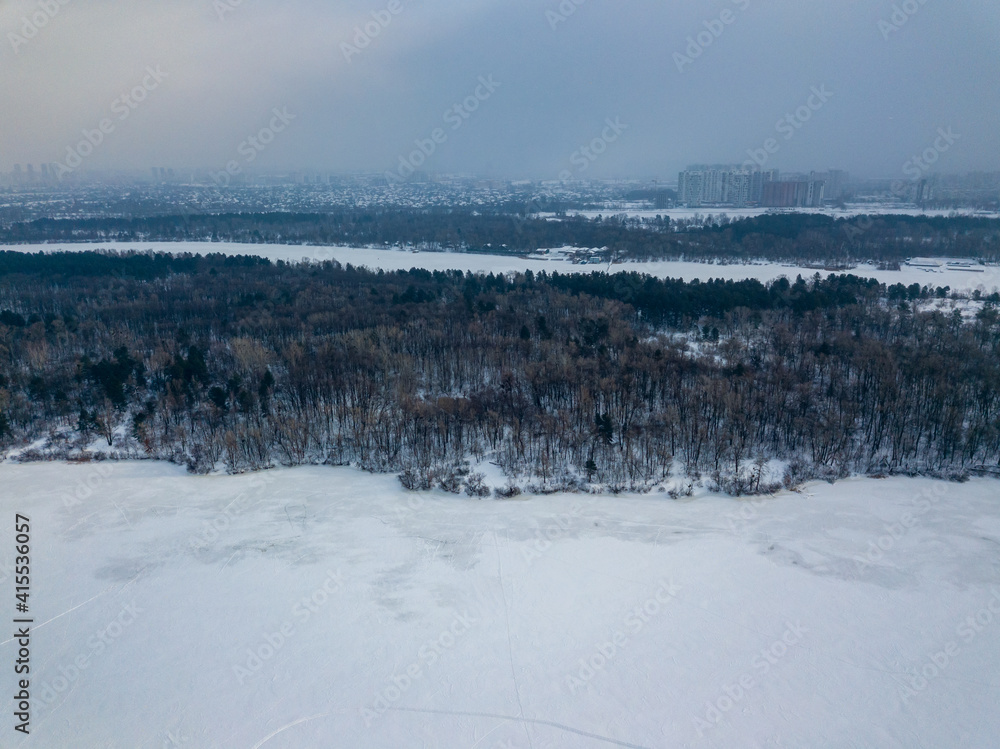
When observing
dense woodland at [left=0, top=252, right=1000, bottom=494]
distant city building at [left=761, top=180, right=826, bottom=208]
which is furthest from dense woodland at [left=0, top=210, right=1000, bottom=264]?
dense woodland at [left=0, top=252, right=1000, bottom=494]

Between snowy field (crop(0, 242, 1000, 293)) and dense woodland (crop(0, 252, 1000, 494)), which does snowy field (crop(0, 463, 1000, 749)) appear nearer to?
dense woodland (crop(0, 252, 1000, 494))

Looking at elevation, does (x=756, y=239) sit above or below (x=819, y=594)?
above

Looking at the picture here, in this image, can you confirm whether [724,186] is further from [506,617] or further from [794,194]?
[506,617]

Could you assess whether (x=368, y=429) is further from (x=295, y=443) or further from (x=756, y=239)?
(x=756, y=239)

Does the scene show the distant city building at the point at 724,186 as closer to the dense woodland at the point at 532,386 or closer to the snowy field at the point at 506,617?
the dense woodland at the point at 532,386

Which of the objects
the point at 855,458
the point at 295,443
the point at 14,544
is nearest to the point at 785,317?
the point at 855,458

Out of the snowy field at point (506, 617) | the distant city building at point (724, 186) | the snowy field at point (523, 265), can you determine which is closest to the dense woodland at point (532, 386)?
the snowy field at point (506, 617)
